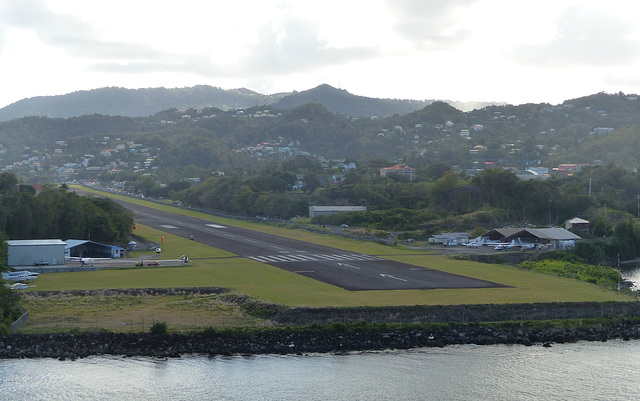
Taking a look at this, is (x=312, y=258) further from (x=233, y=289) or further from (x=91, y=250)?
(x=91, y=250)

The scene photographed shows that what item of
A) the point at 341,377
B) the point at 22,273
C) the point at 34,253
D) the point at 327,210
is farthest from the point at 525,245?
the point at 22,273

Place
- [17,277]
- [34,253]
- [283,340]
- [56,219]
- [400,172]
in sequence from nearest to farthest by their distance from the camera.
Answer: [283,340], [17,277], [34,253], [56,219], [400,172]

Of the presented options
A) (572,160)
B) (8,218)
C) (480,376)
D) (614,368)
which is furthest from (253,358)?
(572,160)

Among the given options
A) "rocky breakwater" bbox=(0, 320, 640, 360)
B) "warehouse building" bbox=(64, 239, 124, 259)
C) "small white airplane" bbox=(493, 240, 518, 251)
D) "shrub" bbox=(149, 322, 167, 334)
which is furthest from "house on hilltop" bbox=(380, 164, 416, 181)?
"shrub" bbox=(149, 322, 167, 334)

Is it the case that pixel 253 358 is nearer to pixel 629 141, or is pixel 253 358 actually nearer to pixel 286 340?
pixel 286 340

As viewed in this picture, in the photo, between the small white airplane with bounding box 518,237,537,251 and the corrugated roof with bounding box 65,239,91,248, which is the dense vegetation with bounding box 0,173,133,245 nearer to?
the corrugated roof with bounding box 65,239,91,248

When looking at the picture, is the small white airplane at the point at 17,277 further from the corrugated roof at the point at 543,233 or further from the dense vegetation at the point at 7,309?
the corrugated roof at the point at 543,233
